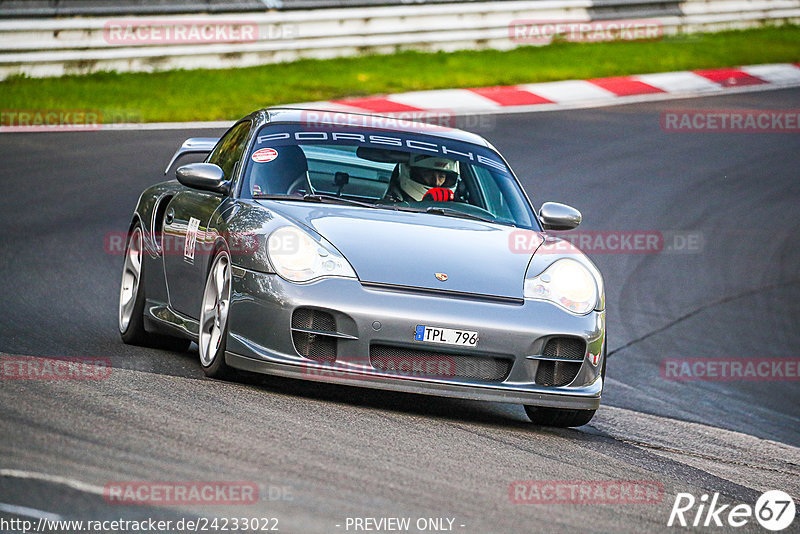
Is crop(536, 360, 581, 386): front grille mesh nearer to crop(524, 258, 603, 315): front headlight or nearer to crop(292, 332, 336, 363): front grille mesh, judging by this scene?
crop(524, 258, 603, 315): front headlight

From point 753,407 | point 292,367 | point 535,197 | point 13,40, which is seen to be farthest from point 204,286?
point 13,40

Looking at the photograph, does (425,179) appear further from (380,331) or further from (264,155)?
(380,331)

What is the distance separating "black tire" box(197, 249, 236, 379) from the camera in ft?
20.8

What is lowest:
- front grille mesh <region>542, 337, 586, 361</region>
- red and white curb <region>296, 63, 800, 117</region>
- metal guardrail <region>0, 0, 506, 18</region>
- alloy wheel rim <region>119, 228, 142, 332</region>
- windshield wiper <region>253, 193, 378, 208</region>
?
red and white curb <region>296, 63, 800, 117</region>

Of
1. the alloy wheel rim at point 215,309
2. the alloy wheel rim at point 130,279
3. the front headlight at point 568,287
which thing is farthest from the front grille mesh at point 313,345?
the alloy wheel rim at point 130,279

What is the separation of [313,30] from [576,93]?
360 centimetres

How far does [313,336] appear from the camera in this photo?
6078 millimetres

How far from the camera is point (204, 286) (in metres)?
6.84

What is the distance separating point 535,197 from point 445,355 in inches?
281

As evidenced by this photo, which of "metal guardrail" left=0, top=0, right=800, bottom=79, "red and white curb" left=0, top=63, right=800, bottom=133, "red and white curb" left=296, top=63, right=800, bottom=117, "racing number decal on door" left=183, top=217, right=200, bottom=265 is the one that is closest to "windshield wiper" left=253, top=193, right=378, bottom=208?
"racing number decal on door" left=183, top=217, right=200, bottom=265

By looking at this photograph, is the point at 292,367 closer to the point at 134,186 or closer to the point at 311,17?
the point at 134,186

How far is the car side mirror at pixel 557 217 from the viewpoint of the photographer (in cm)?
743

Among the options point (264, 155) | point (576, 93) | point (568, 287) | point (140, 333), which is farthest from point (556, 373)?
point (576, 93)

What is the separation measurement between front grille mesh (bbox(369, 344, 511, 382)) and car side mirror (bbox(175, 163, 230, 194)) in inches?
60.0
